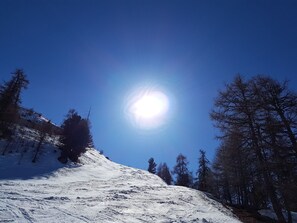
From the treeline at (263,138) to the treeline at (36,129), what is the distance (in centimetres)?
1994

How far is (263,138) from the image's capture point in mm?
16016

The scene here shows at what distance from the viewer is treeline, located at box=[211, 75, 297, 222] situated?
14.3 m

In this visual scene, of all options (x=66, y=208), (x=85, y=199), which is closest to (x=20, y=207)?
(x=66, y=208)

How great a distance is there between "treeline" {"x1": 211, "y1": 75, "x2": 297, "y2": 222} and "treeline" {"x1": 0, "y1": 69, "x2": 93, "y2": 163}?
19.9 metres

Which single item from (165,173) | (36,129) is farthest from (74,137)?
(165,173)

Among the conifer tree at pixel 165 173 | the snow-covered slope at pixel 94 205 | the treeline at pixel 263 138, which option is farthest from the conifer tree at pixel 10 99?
the conifer tree at pixel 165 173

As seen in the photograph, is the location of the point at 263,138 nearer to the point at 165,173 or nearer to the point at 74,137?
the point at 74,137

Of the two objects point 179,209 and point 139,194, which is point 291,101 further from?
point 139,194

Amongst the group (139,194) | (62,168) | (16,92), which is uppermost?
(16,92)

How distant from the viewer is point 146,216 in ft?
36.4

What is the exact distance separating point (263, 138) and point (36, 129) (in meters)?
32.4

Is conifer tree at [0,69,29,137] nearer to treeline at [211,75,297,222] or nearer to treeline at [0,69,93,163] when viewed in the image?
treeline at [0,69,93,163]

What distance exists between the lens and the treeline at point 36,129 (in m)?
29.1

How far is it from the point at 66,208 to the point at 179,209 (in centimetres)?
563
